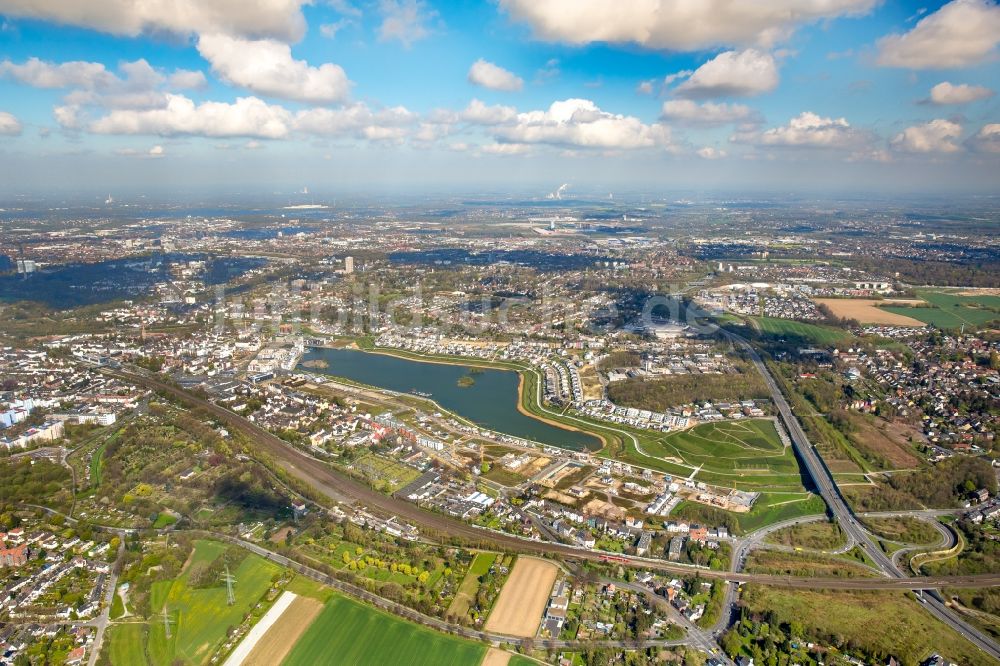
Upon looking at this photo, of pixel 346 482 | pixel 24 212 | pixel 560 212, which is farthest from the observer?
pixel 560 212

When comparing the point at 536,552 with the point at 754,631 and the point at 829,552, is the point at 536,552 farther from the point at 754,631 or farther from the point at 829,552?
the point at 829,552

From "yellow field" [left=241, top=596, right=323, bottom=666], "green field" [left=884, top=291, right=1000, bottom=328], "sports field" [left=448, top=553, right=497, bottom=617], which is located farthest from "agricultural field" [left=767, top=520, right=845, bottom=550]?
"green field" [left=884, top=291, right=1000, bottom=328]

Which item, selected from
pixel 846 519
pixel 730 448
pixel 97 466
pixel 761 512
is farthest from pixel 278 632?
pixel 730 448

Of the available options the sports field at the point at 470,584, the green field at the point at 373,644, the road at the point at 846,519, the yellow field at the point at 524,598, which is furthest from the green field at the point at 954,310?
the green field at the point at 373,644

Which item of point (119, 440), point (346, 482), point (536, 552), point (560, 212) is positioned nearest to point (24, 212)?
point (560, 212)

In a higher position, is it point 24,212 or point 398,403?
point 24,212

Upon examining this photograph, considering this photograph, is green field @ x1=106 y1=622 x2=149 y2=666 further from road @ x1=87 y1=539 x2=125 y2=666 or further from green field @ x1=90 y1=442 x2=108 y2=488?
green field @ x1=90 y1=442 x2=108 y2=488

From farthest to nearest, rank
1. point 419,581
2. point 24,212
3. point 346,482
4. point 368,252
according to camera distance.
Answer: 1. point 24,212
2. point 368,252
3. point 346,482
4. point 419,581
